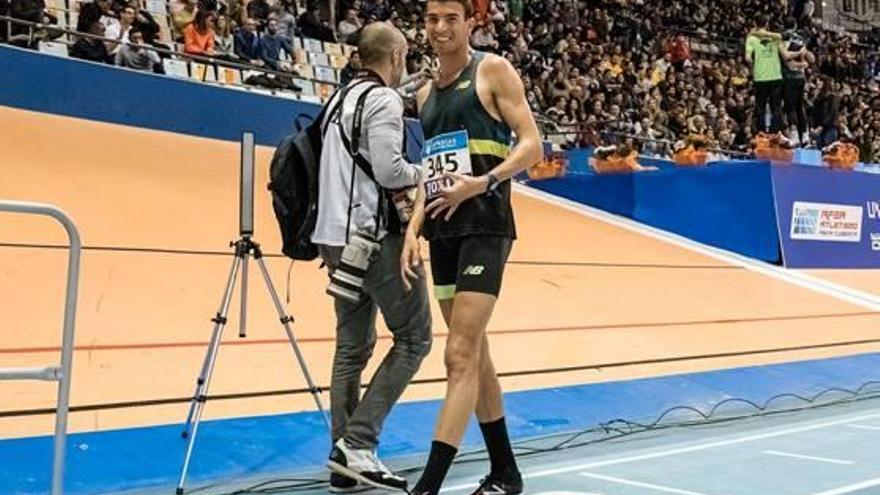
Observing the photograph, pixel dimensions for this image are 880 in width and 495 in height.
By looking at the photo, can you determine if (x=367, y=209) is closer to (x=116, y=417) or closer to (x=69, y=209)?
(x=116, y=417)

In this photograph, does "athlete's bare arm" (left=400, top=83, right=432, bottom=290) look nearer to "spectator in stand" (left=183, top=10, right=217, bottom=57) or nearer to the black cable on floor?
the black cable on floor

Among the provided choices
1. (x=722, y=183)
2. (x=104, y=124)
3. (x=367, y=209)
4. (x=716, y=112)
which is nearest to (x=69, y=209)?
(x=104, y=124)

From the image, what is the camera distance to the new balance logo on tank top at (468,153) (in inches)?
128

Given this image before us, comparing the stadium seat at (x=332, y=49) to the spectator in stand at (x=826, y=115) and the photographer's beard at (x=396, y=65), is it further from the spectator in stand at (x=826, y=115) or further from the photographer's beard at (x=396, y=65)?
the photographer's beard at (x=396, y=65)

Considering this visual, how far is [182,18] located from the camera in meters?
12.5

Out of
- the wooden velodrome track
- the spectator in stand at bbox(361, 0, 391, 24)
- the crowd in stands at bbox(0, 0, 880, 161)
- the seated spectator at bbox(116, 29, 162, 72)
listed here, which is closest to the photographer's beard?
the wooden velodrome track

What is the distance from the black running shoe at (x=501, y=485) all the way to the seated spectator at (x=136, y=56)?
8.74 metres

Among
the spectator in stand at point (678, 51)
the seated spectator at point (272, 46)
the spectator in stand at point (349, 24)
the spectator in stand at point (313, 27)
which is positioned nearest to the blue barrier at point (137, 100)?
the seated spectator at point (272, 46)

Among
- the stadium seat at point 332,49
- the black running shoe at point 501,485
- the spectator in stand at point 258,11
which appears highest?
the spectator in stand at point 258,11

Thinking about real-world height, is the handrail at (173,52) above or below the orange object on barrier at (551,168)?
above

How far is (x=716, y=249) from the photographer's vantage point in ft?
35.8

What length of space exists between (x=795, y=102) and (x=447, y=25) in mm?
9750

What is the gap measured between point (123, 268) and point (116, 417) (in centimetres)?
252

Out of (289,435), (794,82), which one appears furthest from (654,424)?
(794,82)
